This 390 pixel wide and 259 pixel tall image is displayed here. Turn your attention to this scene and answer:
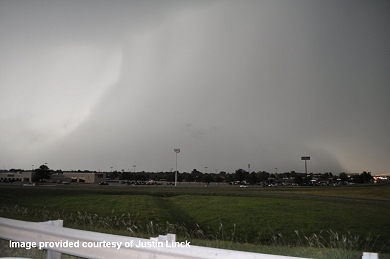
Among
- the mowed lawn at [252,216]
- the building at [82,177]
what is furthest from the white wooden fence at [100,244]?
the building at [82,177]

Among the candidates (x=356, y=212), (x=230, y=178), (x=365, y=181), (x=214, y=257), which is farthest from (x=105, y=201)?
(x=365, y=181)

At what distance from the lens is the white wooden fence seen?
11.3 feet

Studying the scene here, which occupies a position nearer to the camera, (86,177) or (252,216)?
(252,216)

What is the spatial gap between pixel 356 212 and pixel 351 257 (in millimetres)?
30669

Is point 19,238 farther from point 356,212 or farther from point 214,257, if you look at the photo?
point 356,212

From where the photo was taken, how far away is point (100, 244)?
4.16 meters

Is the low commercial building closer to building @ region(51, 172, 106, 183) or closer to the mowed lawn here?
building @ region(51, 172, 106, 183)

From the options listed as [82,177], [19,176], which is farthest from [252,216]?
[19,176]

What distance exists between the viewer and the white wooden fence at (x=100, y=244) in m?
3.44

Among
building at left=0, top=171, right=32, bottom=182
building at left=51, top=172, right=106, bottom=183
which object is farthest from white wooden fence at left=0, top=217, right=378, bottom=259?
building at left=0, top=171, right=32, bottom=182

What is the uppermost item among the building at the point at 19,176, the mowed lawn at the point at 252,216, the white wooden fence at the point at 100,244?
the white wooden fence at the point at 100,244

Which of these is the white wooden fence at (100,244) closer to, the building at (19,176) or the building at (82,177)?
the building at (82,177)

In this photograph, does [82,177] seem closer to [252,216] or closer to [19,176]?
[19,176]

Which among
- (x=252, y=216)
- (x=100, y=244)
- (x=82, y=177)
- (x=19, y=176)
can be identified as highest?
(x=100, y=244)
